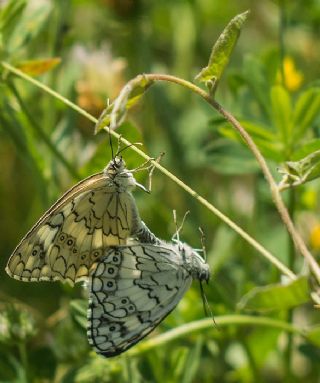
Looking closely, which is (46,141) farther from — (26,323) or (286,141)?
(286,141)

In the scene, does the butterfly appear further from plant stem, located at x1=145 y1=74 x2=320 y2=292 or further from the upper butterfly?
plant stem, located at x1=145 y1=74 x2=320 y2=292

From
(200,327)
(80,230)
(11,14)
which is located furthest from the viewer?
(11,14)

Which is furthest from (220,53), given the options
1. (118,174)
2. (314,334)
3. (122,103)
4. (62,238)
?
(314,334)

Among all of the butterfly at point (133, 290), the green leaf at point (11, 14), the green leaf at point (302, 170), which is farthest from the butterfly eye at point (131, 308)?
the green leaf at point (11, 14)

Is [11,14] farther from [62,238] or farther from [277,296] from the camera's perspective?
[277,296]

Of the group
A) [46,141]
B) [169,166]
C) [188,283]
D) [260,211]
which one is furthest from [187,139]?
[188,283]
